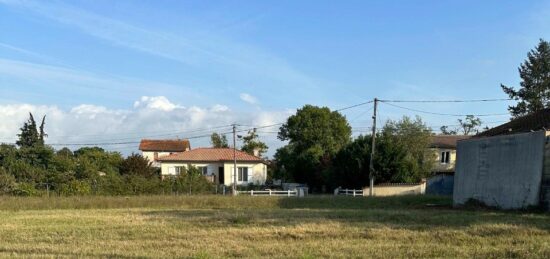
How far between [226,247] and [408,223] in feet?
21.7

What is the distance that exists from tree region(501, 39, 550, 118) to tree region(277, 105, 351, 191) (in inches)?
898

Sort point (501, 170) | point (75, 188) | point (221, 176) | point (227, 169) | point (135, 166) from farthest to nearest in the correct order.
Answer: point (221, 176)
point (227, 169)
point (135, 166)
point (75, 188)
point (501, 170)

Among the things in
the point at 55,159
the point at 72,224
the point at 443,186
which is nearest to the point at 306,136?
the point at 443,186

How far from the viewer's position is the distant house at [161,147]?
298 feet

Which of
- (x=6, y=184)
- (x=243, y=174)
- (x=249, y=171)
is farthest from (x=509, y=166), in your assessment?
(x=243, y=174)

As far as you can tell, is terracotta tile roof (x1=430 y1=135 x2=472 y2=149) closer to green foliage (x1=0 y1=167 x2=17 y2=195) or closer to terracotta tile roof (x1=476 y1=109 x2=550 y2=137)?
terracotta tile roof (x1=476 y1=109 x2=550 y2=137)

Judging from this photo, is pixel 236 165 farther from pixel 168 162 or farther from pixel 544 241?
pixel 544 241

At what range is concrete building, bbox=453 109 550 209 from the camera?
22625 mm

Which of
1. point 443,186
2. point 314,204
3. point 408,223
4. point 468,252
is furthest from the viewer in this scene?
point 443,186

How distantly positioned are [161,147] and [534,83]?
56.6 m

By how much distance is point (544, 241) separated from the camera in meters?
11.6

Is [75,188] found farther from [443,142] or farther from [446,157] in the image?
[443,142]

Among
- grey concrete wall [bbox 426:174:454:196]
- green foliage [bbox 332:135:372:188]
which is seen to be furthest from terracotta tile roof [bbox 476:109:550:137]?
green foliage [bbox 332:135:372:188]

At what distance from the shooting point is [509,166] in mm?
24891
